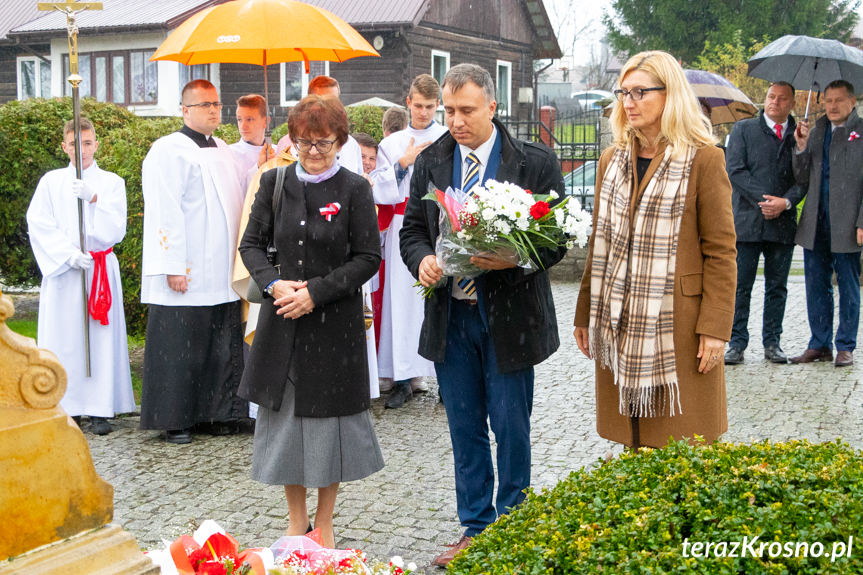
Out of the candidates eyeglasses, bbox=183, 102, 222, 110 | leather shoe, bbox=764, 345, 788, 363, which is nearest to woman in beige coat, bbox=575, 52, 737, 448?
eyeglasses, bbox=183, 102, 222, 110

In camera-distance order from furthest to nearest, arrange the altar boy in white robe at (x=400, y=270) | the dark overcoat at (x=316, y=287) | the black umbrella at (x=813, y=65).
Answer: the black umbrella at (x=813, y=65), the altar boy in white robe at (x=400, y=270), the dark overcoat at (x=316, y=287)

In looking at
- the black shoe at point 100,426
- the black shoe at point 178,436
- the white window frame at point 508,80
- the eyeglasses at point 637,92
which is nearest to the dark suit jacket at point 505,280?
the eyeglasses at point 637,92

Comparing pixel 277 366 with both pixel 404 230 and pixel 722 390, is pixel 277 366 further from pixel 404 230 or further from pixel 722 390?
pixel 722 390

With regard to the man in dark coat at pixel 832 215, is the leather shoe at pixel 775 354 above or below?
below

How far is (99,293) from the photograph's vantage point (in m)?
7.02

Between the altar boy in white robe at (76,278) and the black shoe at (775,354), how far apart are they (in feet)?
18.8

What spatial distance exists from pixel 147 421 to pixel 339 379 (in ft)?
8.88

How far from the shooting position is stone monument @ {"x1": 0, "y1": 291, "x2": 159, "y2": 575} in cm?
236

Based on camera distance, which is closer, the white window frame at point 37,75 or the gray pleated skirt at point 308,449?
the gray pleated skirt at point 308,449

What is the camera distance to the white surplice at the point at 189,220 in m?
6.51

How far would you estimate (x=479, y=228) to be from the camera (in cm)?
404

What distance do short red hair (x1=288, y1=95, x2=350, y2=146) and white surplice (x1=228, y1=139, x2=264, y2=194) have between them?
97.4 inches

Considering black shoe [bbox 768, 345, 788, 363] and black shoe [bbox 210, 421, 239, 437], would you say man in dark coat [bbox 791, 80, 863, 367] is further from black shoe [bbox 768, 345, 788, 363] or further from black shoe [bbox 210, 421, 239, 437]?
black shoe [bbox 210, 421, 239, 437]

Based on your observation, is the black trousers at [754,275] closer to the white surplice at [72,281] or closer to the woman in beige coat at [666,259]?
the woman in beige coat at [666,259]
